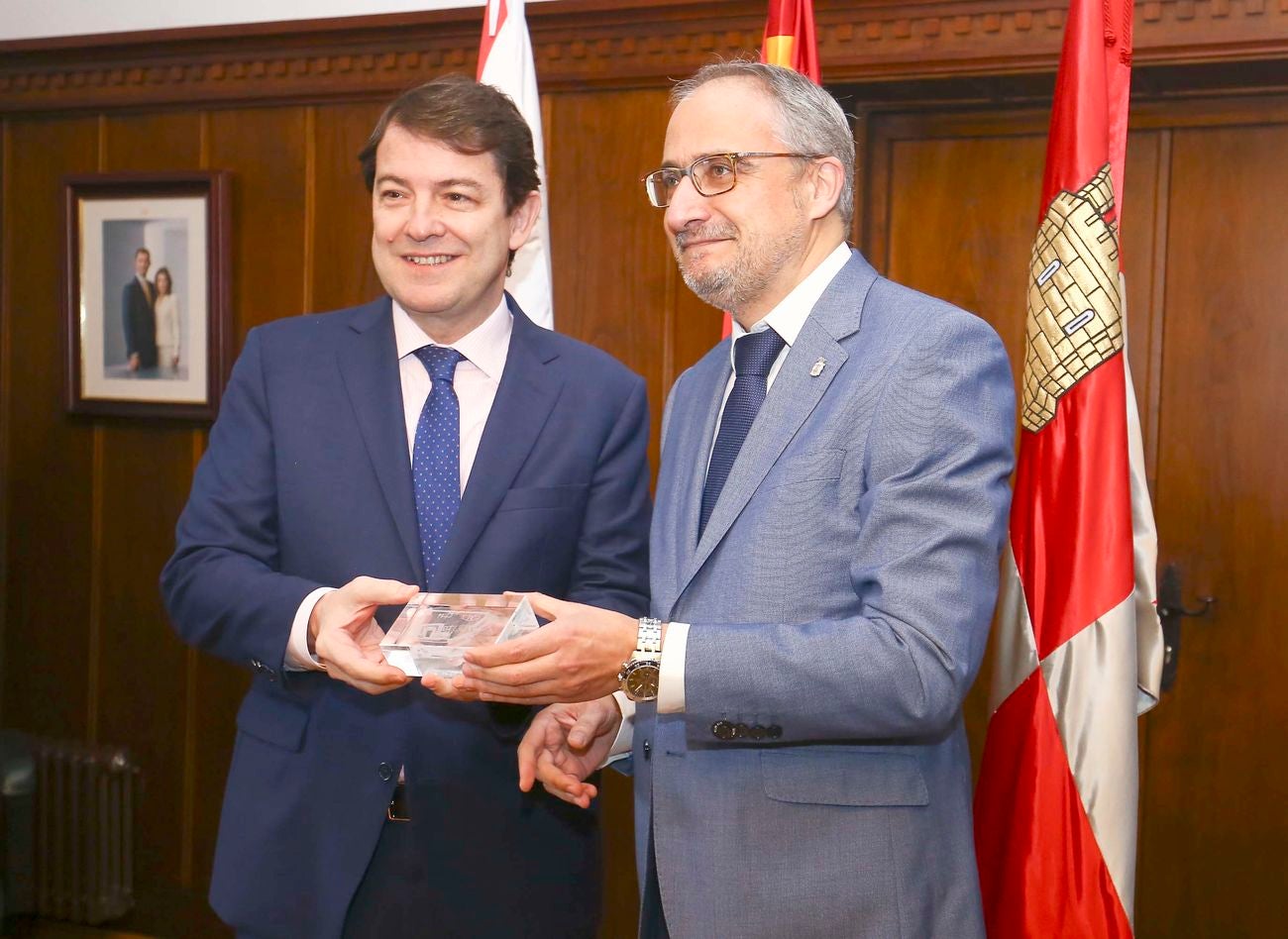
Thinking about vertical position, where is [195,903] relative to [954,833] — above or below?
below

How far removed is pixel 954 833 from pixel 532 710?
25.9 inches

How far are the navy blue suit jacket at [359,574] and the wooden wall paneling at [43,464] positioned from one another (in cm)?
257

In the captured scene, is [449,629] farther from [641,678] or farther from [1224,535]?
[1224,535]

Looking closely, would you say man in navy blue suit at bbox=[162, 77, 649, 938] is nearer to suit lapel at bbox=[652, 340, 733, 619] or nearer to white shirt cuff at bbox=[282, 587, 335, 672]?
white shirt cuff at bbox=[282, 587, 335, 672]

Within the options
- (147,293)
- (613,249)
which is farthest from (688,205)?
(147,293)

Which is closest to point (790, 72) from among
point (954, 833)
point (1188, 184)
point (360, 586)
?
point (360, 586)

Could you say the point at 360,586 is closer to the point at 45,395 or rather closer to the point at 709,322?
the point at 709,322

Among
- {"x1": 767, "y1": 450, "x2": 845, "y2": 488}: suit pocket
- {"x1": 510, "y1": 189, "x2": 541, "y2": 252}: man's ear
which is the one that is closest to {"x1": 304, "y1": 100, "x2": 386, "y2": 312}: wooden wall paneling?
{"x1": 510, "y1": 189, "x2": 541, "y2": 252}: man's ear

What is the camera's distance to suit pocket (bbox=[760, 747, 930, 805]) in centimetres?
154

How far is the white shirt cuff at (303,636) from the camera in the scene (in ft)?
5.61

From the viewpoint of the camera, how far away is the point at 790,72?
1.75 m

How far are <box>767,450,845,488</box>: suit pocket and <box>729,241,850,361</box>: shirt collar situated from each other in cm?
23

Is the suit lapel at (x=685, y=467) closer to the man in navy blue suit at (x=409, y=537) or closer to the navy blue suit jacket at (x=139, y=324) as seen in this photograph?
the man in navy blue suit at (x=409, y=537)

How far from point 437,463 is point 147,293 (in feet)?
8.33
